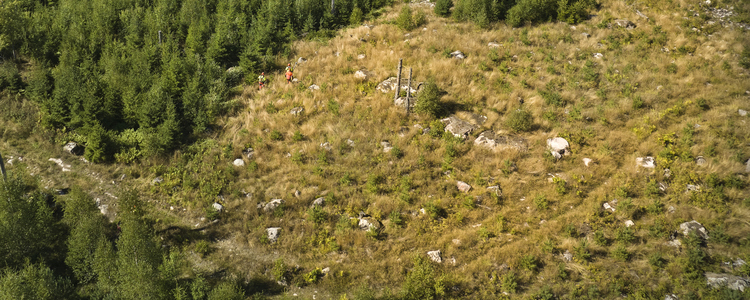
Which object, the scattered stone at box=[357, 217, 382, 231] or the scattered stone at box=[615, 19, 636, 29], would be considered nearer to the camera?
the scattered stone at box=[357, 217, 382, 231]

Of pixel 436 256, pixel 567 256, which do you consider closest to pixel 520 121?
pixel 567 256

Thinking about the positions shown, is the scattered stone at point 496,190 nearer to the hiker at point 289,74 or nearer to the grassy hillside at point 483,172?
the grassy hillside at point 483,172

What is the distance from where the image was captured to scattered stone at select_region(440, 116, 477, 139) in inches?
700

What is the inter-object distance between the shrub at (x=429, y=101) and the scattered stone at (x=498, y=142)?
93.9 inches

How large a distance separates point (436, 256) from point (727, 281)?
7.85 m

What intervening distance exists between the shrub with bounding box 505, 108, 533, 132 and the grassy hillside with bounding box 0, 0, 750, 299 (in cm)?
34

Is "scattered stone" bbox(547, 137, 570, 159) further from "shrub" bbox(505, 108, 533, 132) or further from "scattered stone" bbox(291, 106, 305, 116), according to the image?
"scattered stone" bbox(291, 106, 305, 116)

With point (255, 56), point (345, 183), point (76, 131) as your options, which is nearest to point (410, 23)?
point (255, 56)

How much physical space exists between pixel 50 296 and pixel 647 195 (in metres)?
18.8

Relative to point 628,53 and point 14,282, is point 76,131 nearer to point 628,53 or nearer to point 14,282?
point 14,282

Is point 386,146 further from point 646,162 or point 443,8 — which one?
point 443,8

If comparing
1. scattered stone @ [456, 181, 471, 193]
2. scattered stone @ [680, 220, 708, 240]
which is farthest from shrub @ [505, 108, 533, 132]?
scattered stone @ [680, 220, 708, 240]

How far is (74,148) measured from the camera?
18547 millimetres

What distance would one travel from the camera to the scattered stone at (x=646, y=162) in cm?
1509
